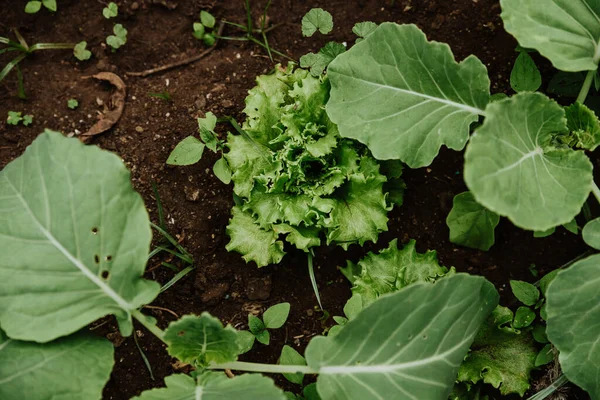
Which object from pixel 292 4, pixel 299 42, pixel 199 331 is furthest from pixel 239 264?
pixel 292 4

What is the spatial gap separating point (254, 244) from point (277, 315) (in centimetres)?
35

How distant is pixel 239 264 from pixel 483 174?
141 centimetres

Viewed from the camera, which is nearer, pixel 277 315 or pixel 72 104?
pixel 277 315

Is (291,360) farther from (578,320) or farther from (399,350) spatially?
(578,320)

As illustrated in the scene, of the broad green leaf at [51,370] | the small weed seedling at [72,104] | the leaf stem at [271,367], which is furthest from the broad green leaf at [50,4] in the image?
the leaf stem at [271,367]

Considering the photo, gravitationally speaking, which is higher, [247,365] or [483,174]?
[483,174]

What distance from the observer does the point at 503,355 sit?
270 centimetres

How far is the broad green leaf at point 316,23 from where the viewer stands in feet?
9.32

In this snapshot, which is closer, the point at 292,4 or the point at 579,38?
the point at 579,38

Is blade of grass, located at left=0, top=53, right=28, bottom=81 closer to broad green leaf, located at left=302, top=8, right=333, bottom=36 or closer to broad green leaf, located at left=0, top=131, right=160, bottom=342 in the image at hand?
broad green leaf, located at left=0, top=131, right=160, bottom=342

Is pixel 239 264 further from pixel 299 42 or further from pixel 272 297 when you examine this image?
pixel 299 42

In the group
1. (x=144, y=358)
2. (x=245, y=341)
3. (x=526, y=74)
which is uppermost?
(x=526, y=74)

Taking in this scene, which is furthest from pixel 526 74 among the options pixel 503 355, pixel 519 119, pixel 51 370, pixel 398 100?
pixel 51 370

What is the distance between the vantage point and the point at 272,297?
2.94 meters
